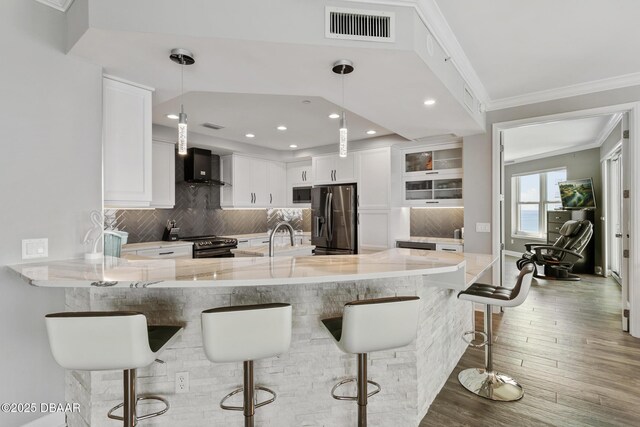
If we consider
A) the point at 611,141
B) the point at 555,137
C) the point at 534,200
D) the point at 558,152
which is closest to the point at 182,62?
the point at 555,137

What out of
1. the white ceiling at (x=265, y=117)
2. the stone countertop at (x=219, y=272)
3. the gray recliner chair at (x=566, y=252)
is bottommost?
the gray recliner chair at (x=566, y=252)

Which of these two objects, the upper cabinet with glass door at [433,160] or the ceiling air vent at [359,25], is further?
the upper cabinet with glass door at [433,160]

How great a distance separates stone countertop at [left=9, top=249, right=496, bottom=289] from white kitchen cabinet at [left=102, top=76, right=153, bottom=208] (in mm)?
524

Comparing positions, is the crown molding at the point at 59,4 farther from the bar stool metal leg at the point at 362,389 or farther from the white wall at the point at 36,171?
the bar stool metal leg at the point at 362,389

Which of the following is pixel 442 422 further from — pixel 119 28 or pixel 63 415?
pixel 119 28

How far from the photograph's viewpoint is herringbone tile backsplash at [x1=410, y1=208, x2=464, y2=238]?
5027 millimetres

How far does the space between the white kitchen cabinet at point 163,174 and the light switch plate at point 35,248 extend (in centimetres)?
230

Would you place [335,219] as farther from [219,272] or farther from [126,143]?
[219,272]

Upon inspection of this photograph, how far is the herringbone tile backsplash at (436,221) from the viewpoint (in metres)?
5.03

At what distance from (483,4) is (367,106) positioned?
115 cm

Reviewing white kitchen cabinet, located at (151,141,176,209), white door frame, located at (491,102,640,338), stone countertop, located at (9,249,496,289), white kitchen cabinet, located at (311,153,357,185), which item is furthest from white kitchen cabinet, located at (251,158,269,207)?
white door frame, located at (491,102,640,338)

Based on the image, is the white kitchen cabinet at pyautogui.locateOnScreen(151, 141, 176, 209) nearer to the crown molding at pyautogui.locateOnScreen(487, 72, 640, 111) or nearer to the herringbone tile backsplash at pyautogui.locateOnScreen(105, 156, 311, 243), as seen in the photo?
the herringbone tile backsplash at pyautogui.locateOnScreen(105, 156, 311, 243)

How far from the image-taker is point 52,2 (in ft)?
6.32

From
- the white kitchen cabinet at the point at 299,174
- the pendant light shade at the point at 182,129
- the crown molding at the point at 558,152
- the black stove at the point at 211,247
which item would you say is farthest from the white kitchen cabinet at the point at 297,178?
the crown molding at the point at 558,152
